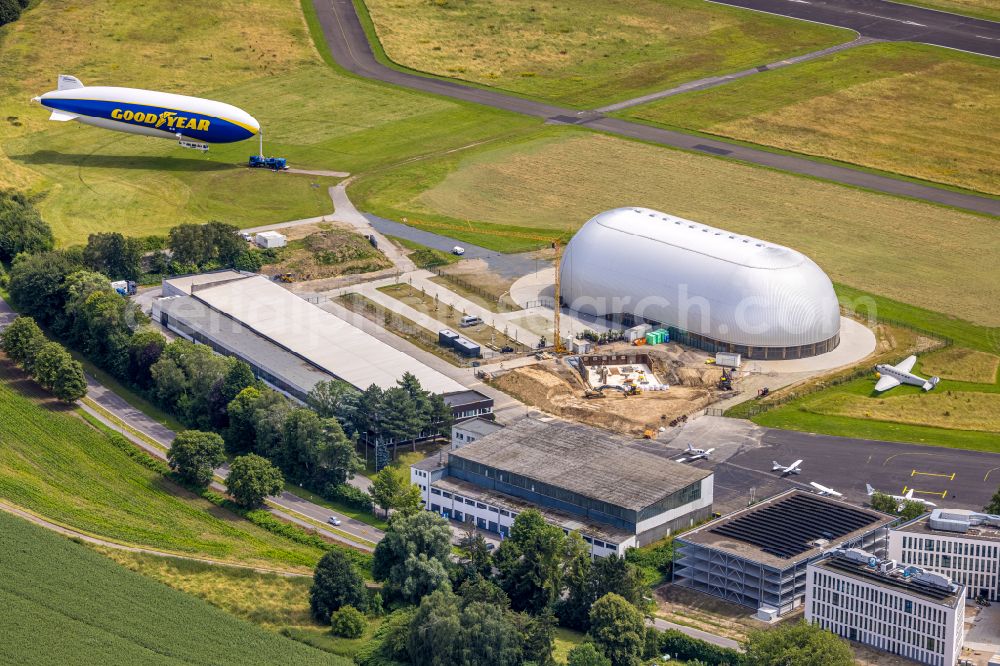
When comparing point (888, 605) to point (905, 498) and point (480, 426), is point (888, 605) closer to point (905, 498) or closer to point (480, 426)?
point (905, 498)

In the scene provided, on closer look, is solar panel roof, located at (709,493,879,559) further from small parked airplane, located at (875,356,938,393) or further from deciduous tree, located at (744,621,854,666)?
small parked airplane, located at (875,356,938,393)

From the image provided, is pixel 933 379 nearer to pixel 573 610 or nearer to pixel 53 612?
pixel 573 610

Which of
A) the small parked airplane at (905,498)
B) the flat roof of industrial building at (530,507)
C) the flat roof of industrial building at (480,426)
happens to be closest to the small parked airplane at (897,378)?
the small parked airplane at (905,498)

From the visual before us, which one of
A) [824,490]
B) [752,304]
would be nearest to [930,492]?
[824,490]

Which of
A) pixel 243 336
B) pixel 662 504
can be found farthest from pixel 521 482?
pixel 243 336

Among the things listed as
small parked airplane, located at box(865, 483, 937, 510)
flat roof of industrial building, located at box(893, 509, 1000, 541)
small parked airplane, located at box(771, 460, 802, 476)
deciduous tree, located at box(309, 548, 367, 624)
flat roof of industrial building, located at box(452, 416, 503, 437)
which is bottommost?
deciduous tree, located at box(309, 548, 367, 624)

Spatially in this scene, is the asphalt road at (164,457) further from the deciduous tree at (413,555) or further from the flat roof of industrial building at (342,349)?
the flat roof of industrial building at (342,349)

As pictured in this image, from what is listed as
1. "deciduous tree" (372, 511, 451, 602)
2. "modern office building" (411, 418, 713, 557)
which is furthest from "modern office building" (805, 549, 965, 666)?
"deciduous tree" (372, 511, 451, 602)
